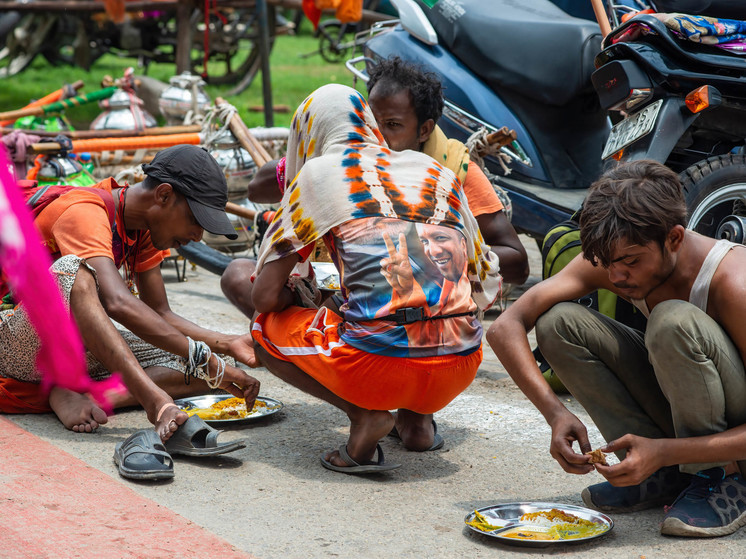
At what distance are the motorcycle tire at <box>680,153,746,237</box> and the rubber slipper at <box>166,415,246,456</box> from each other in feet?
6.54

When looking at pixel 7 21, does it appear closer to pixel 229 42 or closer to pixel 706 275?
pixel 229 42

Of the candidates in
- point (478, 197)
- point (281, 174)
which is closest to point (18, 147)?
point (281, 174)

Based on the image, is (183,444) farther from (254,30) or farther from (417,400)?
(254,30)

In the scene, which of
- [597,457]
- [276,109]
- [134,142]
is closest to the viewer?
[597,457]

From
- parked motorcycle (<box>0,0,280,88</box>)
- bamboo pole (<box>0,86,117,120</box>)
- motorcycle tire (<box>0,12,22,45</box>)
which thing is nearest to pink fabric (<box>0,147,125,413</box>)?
bamboo pole (<box>0,86,117,120</box>)

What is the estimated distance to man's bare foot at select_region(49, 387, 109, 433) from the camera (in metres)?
3.12

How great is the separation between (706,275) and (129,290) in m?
1.83

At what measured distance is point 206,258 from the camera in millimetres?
4777

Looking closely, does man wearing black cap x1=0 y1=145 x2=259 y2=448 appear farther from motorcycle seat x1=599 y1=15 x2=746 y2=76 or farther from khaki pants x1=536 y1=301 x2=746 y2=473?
motorcycle seat x1=599 y1=15 x2=746 y2=76

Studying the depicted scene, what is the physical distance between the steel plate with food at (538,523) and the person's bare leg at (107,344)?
3.40ft

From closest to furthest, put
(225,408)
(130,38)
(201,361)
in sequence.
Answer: (201,361), (225,408), (130,38)

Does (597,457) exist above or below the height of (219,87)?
above

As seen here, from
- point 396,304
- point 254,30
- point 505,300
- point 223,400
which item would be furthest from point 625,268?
→ point 254,30

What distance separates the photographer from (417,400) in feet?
9.22
